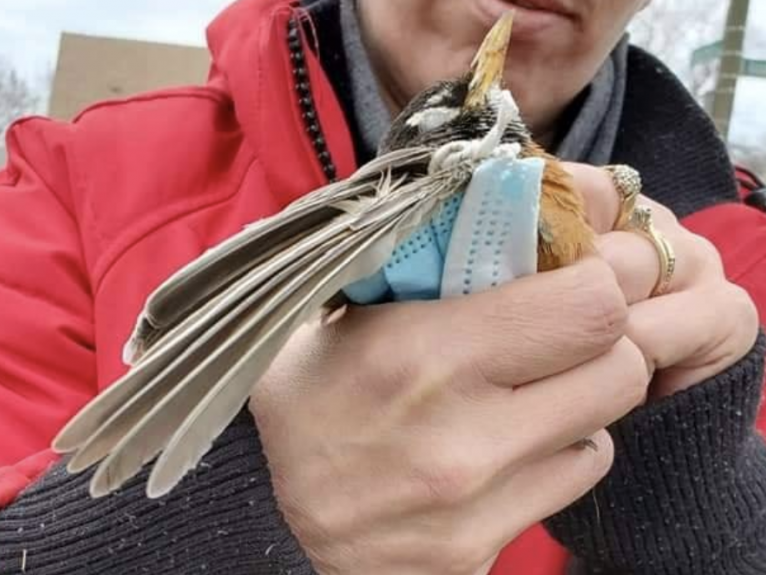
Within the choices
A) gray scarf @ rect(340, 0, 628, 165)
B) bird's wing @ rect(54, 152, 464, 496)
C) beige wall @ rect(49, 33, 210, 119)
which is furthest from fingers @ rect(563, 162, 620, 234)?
beige wall @ rect(49, 33, 210, 119)

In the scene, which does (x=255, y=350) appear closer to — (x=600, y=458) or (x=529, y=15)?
(x=600, y=458)

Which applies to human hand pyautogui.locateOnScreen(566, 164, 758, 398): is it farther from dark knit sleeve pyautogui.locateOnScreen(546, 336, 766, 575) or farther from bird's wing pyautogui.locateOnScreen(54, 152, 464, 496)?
bird's wing pyautogui.locateOnScreen(54, 152, 464, 496)

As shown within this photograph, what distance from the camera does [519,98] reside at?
4.05 ft

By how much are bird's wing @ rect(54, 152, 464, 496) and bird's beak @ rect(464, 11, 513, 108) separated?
0.23m

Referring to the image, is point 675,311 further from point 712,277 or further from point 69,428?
point 69,428

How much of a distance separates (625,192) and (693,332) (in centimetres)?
13

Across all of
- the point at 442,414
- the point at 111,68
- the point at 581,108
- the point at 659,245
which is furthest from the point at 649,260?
the point at 111,68

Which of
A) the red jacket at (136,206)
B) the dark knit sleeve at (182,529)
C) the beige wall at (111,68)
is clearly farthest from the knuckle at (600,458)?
the beige wall at (111,68)

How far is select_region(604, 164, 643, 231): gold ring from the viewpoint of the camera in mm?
848

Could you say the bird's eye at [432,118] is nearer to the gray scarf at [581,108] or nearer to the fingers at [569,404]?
the fingers at [569,404]

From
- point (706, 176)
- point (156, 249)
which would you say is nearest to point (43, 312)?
point (156, 249)

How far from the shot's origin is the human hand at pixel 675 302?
82 cm

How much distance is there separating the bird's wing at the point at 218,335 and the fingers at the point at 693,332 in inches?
10.7

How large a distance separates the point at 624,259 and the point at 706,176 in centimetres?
51
